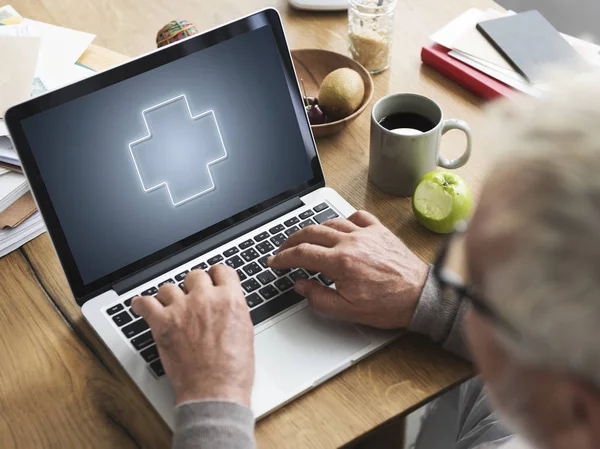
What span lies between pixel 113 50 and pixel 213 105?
0.50 metres

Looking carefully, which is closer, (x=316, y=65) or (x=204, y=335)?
(x=204, y=335)

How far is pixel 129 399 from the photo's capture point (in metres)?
0.84

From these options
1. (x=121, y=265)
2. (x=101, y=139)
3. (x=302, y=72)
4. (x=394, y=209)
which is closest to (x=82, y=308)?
(x=121, y=265)

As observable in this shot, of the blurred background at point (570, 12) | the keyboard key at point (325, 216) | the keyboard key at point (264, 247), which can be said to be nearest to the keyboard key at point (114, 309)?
the keyboard key at point (264, 247)

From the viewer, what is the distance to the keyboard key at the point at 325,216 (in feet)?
3.25

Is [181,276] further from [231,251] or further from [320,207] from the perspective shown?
[320,207]

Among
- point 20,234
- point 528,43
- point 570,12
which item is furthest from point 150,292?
point 570,12

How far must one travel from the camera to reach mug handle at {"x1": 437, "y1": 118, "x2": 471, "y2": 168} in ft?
3.36

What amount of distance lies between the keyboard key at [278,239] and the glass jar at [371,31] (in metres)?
0.47

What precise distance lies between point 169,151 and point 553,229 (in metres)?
0.59

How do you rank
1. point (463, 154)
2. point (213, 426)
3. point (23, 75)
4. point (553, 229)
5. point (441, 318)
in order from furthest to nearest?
point (23, 75) → point (463, 154) → point (441, 318) → point (213, 426) → point (553, 229)

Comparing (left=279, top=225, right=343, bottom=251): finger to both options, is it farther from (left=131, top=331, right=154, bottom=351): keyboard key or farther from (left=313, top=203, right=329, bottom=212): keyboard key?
(left=131, top=331, right=154, bottom=351): keyboard key

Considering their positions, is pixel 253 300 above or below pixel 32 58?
below

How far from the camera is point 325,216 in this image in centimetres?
99
